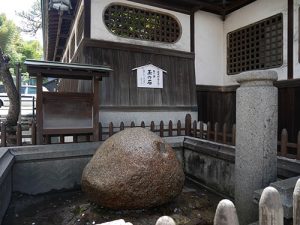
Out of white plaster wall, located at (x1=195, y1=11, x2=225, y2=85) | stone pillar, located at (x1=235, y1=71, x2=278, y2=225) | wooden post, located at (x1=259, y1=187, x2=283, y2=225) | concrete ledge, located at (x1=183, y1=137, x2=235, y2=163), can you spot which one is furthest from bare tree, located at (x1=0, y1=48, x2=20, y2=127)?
wooden post, located at (x1=259, y1=187, x2=283, y2=225)

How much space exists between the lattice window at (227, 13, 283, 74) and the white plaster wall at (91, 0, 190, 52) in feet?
6.24

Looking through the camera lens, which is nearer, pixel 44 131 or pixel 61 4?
pixel 44 131

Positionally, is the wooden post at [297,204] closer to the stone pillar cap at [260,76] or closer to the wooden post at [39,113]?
the stone pillar cap at [260,76]

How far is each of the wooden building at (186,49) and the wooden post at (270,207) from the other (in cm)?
630

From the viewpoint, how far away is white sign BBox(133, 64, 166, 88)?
8.34m

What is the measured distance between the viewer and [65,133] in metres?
5.78

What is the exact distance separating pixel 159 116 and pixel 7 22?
2692 cm

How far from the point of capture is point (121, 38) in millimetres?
8133

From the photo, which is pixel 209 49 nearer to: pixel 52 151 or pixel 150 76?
pixel 150 76

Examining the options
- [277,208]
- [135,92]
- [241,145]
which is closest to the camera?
[277,208]

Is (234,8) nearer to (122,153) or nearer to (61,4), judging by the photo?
(61,4)

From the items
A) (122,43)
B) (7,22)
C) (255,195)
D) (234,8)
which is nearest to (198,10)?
(234,8)

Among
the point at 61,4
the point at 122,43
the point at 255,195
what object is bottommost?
the point at 255,195

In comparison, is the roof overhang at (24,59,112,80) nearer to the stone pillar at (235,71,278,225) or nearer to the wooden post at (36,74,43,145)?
the wooden post at (36,74,43,145)
